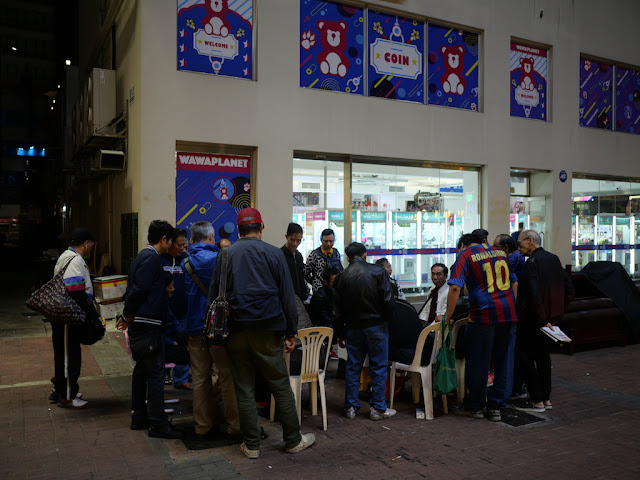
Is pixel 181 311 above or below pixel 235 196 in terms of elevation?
below

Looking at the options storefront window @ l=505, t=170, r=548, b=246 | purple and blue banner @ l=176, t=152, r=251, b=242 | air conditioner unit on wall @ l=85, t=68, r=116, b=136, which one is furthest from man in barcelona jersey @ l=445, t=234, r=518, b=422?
air conditioner unit on wall @ l=85, t=68, r=116, b=136

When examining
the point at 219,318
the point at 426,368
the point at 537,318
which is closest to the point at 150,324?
the point at 219,318

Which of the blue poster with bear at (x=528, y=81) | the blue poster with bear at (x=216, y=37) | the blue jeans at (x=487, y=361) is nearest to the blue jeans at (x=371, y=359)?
the blue jeans at (x=487, y=361)

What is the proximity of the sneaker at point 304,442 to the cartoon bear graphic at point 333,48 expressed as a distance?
7.38 meters

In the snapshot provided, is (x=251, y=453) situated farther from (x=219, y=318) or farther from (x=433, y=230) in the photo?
(x=433, y=230)

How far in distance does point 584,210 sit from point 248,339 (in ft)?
40.6

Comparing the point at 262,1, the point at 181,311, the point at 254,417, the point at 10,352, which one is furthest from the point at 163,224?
the point at 262,1

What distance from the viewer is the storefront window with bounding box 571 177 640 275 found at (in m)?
14.0

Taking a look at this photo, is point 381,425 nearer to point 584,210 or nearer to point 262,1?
point 262,1

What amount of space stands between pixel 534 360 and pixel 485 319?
3.25 feet

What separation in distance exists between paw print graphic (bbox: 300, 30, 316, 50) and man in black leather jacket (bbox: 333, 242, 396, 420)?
5827mm

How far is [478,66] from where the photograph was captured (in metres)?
12.0

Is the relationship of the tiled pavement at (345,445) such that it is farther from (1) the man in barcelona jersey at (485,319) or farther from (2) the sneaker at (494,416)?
(1) the man in barcelona jersey at (485,319)

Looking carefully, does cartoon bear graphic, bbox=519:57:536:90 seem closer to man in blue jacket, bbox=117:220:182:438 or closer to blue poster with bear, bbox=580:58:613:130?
blue poster with bear, bbox=580:58:613:130
